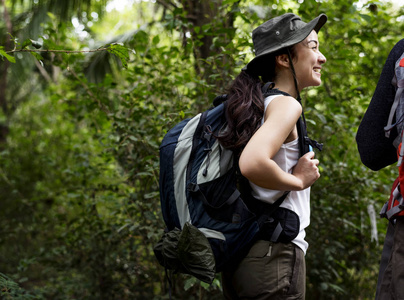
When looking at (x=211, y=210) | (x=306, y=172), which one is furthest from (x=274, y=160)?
(x=211, y=210)

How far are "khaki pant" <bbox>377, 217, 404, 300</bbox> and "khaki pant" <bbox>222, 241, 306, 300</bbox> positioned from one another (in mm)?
338

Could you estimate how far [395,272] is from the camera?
141 centimetres

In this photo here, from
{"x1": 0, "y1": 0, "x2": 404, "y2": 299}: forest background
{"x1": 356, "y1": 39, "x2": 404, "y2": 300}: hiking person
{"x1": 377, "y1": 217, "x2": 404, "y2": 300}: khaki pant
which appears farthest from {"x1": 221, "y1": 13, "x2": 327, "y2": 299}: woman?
{"x1": 0, "y1": 0, "x2": 404, "y2": 299}: forest background

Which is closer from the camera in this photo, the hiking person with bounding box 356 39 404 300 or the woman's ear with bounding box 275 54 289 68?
the hiking person with bounding box 356 39 404 300

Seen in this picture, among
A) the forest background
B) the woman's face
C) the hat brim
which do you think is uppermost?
the hat brim

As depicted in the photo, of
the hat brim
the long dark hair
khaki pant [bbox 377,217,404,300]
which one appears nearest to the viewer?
khaki pant [bbox 377,217,404,300]

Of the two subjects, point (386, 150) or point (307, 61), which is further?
point (307, 61)

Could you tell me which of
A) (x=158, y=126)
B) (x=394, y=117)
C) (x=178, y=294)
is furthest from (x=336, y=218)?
(x=394, y=117)

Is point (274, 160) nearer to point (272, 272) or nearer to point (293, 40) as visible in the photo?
point (272, 272)

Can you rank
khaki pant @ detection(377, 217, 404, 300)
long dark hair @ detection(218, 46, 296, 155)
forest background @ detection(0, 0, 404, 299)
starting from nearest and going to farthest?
khaki pant @ detection(377, 217, 404, 300), long dark hair @ detection(218, 46, 296, 155), forest background @ detection(0, 0, 404, 299)

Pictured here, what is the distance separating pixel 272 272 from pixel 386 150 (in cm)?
65

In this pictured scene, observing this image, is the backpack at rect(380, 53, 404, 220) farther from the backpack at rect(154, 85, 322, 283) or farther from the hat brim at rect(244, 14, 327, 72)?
the hat brim at rect(244, 14, 327, 72)

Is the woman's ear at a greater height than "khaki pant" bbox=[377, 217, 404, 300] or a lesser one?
greater

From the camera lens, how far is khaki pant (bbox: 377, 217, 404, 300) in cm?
139
